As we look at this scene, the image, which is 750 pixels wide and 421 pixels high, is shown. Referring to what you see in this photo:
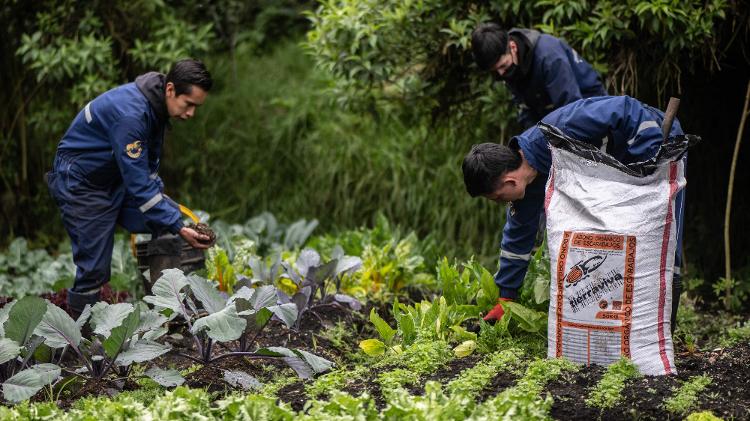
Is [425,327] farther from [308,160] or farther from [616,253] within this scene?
[308,160]

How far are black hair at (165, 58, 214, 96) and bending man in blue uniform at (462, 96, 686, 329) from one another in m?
1.68

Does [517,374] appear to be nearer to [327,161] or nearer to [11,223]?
[327,161]

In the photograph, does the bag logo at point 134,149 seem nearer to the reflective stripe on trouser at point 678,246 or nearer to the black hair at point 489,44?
the black hair at point 489,44

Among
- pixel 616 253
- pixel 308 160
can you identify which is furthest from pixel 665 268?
pixel 308 160

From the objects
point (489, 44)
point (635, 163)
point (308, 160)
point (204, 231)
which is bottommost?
point (308, 160)

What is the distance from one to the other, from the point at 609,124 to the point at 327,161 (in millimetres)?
4565

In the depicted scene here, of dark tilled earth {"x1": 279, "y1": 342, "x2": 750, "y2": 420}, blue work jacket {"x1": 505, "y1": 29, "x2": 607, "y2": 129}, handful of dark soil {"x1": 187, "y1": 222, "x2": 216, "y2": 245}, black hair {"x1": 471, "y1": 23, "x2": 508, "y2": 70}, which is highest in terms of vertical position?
black hair {"x1": 471, "y1": 23, "x2": 508, "y2": 70}

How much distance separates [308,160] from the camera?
869 centimetres

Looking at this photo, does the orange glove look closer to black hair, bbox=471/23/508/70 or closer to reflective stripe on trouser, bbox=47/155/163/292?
black hair, bbox=471/23/508/70

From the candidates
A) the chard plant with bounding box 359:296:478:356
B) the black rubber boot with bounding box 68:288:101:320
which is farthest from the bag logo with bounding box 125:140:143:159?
the chard plant with bounding box 359:296:478:356

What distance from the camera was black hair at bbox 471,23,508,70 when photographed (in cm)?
530

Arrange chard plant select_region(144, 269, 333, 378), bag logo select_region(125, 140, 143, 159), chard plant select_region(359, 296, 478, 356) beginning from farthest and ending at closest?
bag logo select_region(125, 140, 143, 159) < chard plant select_region(359, 296, 478, 356) < chard plant select_region(144, 269, 333, 378)

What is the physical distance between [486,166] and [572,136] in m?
0.41

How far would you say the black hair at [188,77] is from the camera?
16.6ft
